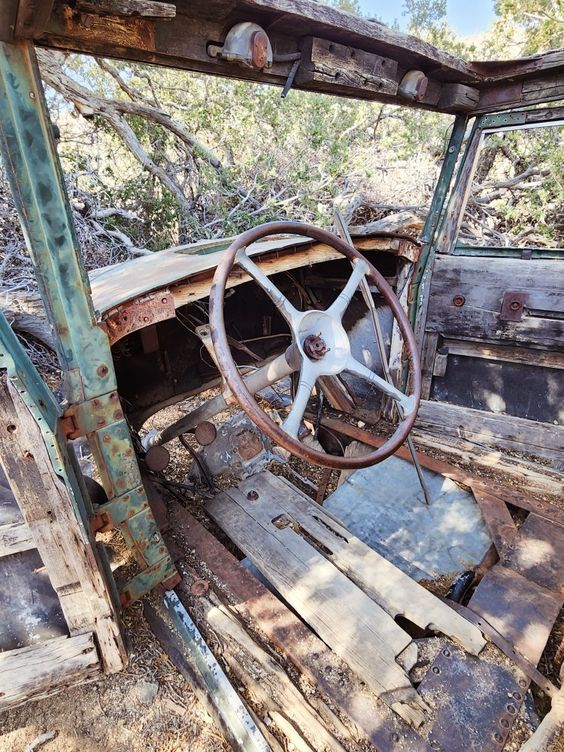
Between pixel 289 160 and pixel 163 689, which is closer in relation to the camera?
pixel 163 689

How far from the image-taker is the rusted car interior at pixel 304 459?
1.31 m

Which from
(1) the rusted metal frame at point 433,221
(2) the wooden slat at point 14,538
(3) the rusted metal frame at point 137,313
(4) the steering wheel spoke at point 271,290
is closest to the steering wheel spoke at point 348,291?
(4) the steering wheel spoke at point 271,290

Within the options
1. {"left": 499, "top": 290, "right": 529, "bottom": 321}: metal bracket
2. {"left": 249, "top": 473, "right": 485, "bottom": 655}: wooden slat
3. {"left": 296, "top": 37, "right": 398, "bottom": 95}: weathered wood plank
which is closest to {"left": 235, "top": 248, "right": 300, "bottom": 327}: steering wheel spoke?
{"left": 296, "top": 37, "right": 398, "bottom": 95}: weathered wood plank

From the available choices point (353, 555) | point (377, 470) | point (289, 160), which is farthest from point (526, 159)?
point (353, 555)

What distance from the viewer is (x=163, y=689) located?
5.18ft

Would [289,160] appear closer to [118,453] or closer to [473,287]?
[473,287]

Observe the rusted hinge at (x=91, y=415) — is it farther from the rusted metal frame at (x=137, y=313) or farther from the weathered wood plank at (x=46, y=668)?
the weathered wood plank at (x=46, y=668)

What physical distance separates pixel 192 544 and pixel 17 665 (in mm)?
785

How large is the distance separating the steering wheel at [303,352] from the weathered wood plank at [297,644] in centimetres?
66

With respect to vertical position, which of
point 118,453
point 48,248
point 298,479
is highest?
point 48,248

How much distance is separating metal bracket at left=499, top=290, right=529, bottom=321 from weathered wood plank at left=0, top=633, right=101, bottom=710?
2.58 metres

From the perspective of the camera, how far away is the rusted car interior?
1306 millimetres

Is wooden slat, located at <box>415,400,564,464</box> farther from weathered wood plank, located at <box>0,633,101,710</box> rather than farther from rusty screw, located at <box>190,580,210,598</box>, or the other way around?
weathered wood plank, located at <box>0,633,101,710</box>

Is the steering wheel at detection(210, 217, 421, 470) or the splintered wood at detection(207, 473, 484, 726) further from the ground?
the steering wheel at detection(210, 217, 421, 470)
